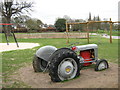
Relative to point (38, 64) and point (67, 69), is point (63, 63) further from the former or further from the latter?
point (38, 64)

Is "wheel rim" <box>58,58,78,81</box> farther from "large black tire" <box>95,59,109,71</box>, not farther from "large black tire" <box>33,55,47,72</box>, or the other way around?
"large black tire" <box>33,55,47,72</box>

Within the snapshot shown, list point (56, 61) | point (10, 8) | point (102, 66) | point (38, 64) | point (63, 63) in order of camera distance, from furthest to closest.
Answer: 1. point (10, 8)
2. point (38, 64)
3. point (102, 66)
4. point (63, 63)
5. point (56, 61)

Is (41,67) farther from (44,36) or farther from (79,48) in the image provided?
(44,36)

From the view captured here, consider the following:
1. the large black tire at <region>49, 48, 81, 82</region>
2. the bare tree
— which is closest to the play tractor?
the large black tire at <region>49, 48, 81, 82</region>

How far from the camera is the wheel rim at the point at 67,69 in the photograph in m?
4.22

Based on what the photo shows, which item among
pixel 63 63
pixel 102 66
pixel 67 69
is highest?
pixel 63 63

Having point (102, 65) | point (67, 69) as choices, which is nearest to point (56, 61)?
point (67, 69)

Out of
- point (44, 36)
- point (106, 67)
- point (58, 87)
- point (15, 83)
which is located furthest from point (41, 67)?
point (44, 36)

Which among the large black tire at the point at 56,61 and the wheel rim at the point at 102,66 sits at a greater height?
the large black tire at the point at 56,61

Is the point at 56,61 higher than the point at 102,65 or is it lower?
higher

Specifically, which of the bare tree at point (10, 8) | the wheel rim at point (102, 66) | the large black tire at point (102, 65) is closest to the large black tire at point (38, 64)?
the large black tire at point (102, 65)

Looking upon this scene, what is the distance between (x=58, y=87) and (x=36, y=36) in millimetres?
28036

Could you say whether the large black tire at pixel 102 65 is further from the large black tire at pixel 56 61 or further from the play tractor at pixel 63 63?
the large black tire at pixel 56 61

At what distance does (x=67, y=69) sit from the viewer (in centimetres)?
431
